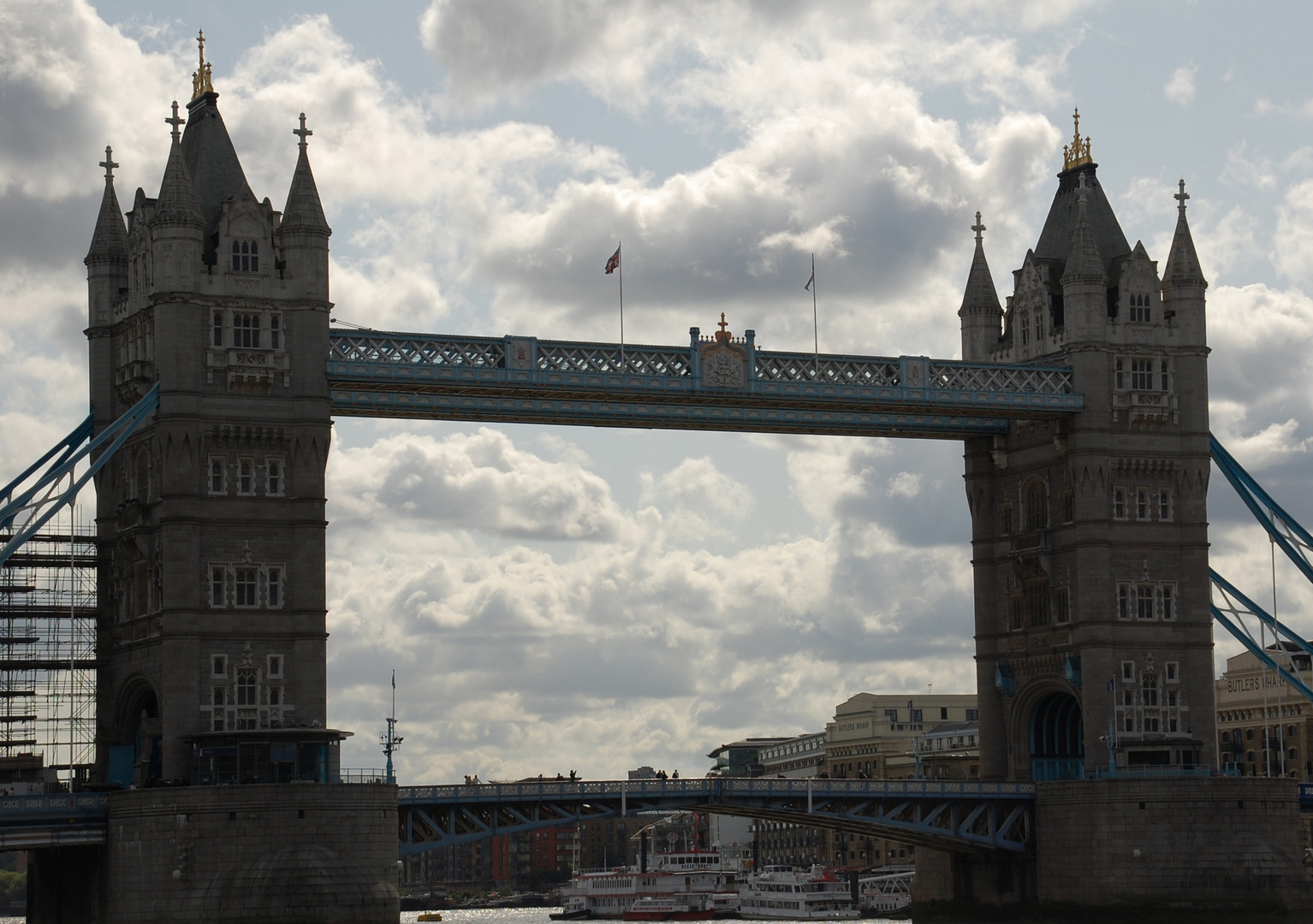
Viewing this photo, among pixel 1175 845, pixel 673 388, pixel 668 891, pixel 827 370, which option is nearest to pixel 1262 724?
pixel 668 891

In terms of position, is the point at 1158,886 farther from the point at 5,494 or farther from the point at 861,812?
the point at 5,494

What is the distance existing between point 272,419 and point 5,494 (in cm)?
1255

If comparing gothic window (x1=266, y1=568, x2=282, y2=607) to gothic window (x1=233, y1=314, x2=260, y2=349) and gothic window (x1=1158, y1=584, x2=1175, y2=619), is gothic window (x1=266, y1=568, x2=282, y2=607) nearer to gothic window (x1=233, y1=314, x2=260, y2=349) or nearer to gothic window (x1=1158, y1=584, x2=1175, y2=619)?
gothic window (x1=233, y1=314, x2=260, y2=349)

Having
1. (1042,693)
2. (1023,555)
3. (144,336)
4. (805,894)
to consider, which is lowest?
(805,894)

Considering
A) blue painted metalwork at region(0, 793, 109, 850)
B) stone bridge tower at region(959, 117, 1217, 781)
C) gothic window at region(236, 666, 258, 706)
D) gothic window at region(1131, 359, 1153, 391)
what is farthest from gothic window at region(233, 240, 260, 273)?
gothic window at region(1131, 359, 1153, 391)

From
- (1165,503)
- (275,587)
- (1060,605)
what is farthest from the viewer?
(1165,503)

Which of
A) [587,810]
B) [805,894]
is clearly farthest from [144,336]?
[805,894]

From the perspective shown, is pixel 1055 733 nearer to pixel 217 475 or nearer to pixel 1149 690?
pixel 1149 690

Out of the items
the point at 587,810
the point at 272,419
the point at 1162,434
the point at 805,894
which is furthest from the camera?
the point at 805,894

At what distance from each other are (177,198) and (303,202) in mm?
5655

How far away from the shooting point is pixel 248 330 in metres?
102

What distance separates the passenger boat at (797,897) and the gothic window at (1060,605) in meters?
54.4

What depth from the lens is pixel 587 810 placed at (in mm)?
108625

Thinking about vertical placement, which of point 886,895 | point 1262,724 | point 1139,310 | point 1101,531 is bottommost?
point 886,895
